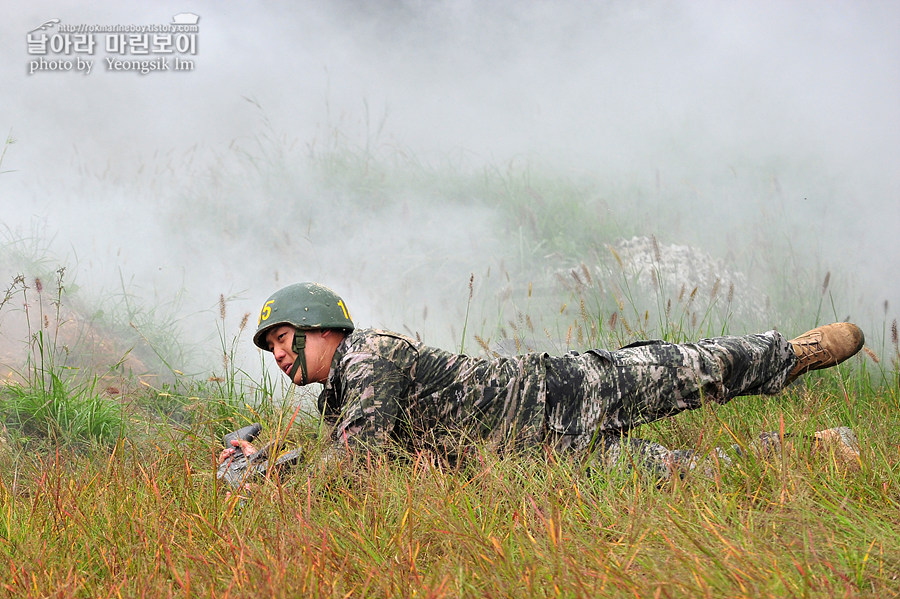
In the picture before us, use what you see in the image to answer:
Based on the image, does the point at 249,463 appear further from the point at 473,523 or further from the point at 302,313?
the point at 473,523

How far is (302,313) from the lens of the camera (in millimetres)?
3416

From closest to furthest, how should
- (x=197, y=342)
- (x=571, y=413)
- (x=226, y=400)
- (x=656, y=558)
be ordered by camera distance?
(x=656, y=558)
(x=571, y=413)
(x=226, y=400)
(x=197, y=342)

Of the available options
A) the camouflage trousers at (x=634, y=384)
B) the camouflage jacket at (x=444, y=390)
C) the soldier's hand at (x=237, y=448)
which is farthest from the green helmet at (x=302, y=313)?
the camouflage trousers at (x=634, y=384)

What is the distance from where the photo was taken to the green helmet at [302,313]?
11.2 ft

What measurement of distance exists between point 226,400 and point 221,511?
1760mm

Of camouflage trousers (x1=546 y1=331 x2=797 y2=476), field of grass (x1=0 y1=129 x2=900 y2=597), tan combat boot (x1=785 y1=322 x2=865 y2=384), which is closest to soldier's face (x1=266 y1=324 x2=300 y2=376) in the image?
field of grass (x1=0 y1=129 x2=900 y2=597)

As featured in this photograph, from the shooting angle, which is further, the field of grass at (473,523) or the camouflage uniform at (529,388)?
the camouflage uniform at (529,388)

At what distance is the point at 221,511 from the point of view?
2.76m

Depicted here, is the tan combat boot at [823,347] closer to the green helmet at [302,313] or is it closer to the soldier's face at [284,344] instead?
the green helmet at [302,313]

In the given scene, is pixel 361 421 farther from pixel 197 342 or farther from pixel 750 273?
pixel 750 273

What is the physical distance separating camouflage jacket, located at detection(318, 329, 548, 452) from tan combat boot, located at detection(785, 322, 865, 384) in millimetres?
1223

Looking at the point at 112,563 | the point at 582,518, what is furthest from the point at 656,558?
the point at 112,563

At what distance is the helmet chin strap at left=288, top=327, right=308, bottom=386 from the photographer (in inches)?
135

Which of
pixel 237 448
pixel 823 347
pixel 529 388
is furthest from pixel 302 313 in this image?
pixel 823 347
